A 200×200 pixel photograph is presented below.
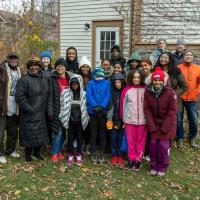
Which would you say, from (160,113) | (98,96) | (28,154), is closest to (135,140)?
(160,113)

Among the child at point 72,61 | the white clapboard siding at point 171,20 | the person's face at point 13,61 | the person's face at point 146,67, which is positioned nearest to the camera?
the person's face at point 13,61

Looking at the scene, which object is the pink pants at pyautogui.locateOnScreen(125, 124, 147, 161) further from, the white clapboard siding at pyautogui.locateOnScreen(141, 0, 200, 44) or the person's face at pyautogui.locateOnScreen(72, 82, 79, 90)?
the white clapboard siding at pyautogui.locateOnScreen(141, 0, 200, 44)

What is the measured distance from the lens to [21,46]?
14438 mm

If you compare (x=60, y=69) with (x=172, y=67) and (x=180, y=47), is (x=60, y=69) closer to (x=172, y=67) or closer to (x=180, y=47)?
(x=172, y=67)

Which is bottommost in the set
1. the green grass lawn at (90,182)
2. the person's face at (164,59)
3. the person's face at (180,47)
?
the green grass lawn at (90,182)

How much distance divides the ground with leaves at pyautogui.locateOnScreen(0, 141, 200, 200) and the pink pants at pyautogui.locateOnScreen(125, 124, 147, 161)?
0.31 meters

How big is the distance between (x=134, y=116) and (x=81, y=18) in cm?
964

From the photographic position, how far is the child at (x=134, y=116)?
641 centimetres

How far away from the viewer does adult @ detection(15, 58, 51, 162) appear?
6.27 m

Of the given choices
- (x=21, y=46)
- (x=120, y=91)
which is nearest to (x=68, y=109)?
(x=120, y=91)

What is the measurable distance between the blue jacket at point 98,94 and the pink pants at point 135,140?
2.00ft

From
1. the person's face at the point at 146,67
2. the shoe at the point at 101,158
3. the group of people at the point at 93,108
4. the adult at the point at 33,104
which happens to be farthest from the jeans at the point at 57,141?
the person's face at the point at 146,67

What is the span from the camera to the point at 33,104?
635 centimetres

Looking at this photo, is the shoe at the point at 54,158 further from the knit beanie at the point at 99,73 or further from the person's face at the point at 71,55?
the person's face at the point at 71,55
